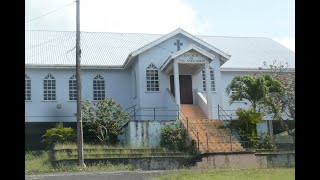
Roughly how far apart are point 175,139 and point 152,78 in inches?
218

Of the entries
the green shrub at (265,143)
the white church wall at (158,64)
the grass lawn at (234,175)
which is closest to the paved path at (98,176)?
the grass lawn at (234,175)

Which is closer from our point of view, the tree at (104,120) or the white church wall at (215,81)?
the tree at (104,120)

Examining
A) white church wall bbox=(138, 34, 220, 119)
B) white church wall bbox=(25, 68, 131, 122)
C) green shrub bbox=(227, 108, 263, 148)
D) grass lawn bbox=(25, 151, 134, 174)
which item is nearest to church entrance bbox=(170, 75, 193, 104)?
white church wall bbox=(138, 34, 220, 119)

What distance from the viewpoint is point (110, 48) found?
26.9 m

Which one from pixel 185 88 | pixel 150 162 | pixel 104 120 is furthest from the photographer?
pixel 185 88

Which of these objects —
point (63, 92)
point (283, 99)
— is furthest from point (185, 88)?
point (63, 92)

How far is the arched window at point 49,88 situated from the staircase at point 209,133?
7.22 metres

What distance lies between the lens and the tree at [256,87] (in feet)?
68.4

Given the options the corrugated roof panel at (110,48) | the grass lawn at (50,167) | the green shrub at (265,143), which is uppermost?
the corrugated roof panel at (110,48)

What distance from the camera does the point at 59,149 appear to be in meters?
17.5

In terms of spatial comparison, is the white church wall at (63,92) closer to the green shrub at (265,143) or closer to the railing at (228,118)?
the railing at (228,118)

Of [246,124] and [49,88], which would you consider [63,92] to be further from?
[246,124]
